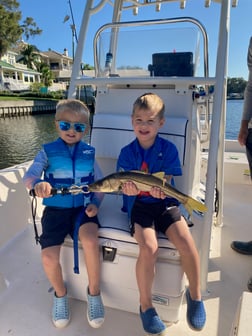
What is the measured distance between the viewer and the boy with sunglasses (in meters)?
1.78

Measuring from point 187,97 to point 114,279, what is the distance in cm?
158

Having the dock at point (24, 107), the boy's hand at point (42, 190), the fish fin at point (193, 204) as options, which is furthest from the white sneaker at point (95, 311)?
the dock at point (24, 107)

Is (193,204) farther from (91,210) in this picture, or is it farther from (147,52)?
(147,52)

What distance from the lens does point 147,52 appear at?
2.86 m

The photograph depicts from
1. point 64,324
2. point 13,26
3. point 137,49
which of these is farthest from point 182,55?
point 13,26

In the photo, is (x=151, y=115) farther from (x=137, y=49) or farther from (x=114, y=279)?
(x=137, y=49)

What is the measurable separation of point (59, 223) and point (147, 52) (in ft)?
6.47

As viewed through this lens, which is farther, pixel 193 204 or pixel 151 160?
pixel 151 160

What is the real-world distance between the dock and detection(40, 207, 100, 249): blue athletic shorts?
102 feet

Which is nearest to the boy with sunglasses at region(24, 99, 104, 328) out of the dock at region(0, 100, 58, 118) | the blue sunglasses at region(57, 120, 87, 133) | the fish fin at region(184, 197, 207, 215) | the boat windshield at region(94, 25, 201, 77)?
the blue sunglasses at region(57, 120, 87, 133)

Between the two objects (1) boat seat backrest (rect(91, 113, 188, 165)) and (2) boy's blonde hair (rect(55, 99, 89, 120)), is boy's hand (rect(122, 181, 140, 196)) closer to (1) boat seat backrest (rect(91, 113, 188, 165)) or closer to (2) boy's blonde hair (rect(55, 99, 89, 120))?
(2) boy's blonde hair (rect(55, 99, 89, 120))

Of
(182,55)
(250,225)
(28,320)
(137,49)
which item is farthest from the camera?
(250,225)

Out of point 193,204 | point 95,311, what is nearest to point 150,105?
point 193,204

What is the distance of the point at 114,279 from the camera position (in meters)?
1.82
